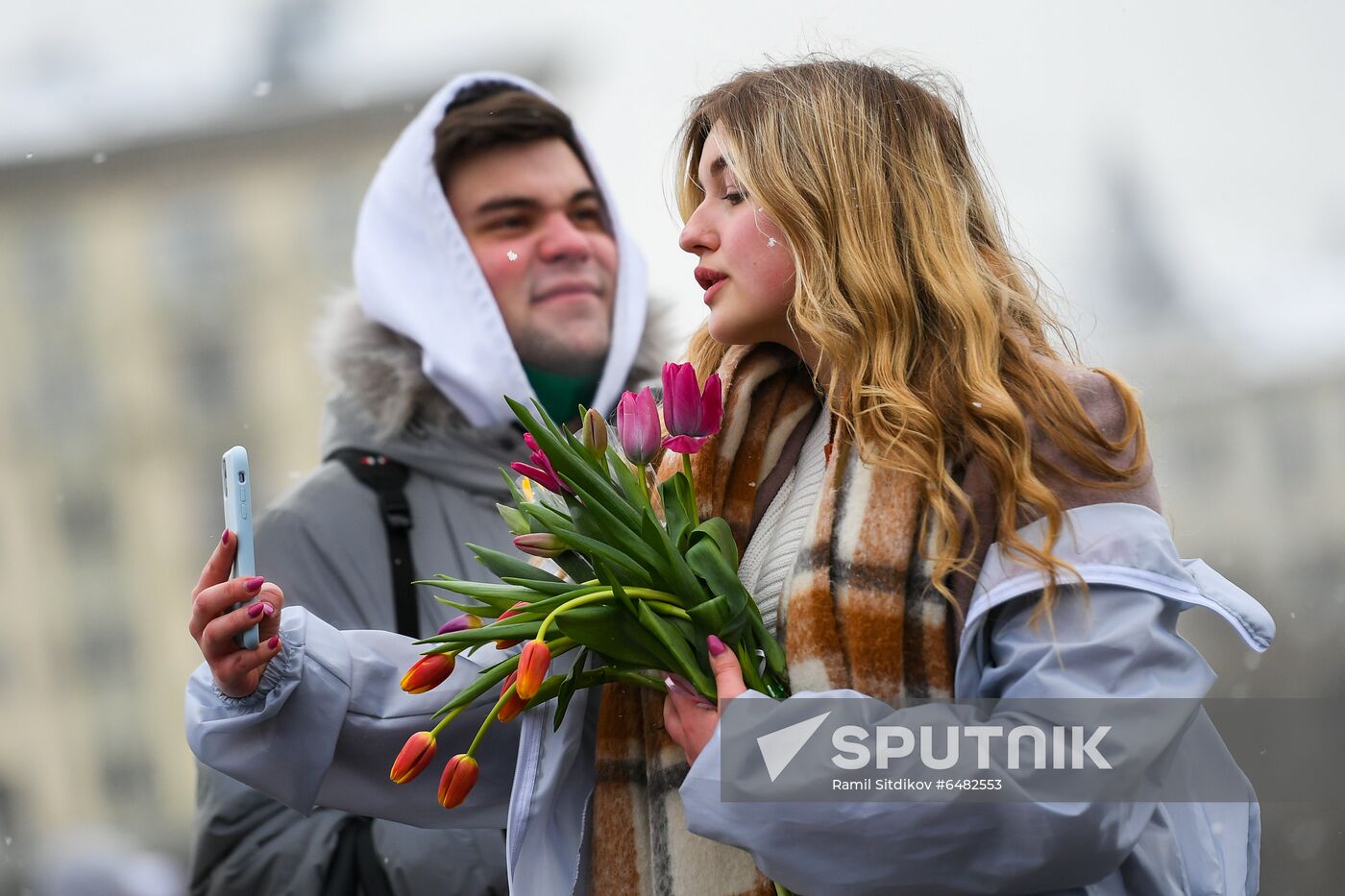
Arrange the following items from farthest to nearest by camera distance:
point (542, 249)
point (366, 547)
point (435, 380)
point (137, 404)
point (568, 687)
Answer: point (137, 404)
point (542, 249)
point (435, 380)
point (366, 547)
point (568, 687)

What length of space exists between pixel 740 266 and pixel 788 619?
1.31 ft

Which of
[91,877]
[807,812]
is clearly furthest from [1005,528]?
[91,877]

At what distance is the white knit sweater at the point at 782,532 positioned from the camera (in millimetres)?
1637

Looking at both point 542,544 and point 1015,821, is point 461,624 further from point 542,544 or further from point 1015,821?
point 1015,821

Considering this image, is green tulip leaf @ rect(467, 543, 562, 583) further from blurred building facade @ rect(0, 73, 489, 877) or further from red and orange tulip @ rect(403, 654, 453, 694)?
blurred building facade @ rect(0, 73, 489, 877)

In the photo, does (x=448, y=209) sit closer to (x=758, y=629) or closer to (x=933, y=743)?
(x=758, y=629)

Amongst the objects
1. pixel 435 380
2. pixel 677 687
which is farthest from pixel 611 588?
pixel 435 380

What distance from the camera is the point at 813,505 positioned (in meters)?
1.64

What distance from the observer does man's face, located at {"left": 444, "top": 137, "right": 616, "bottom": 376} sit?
9.34ft

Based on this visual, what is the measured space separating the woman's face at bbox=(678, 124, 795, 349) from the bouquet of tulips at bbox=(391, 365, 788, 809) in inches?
6.3

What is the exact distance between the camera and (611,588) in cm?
150

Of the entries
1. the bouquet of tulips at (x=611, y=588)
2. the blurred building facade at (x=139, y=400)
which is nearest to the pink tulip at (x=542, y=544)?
the bouquet of tulips at (x=611, y=588)

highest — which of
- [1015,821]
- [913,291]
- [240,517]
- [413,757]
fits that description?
[913,291]

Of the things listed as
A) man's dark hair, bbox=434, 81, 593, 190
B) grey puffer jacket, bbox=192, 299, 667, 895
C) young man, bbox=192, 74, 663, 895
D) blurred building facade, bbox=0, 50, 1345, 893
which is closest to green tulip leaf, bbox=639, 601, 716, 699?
grey puffer jacket, bbox=192, 299, 667, 895
